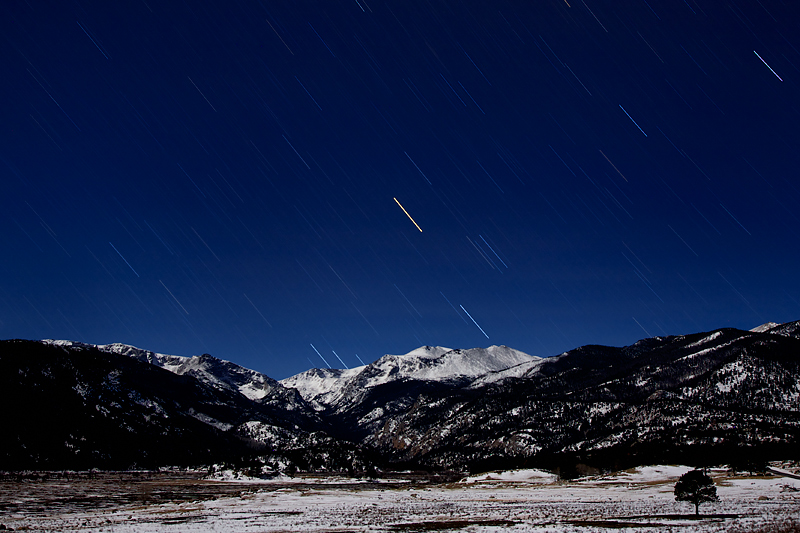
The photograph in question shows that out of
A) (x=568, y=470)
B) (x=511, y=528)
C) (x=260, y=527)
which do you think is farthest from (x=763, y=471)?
(x=260, y=527)

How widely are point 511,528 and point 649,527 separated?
41.7 feet

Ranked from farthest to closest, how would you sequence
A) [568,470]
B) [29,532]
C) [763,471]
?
[568,470] < [763,471] < [29,532]

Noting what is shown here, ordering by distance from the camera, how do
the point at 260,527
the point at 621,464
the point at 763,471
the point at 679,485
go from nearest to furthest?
the point at 260,527 < the point at 679,485 < the point at 763,471 < the point at 621,464

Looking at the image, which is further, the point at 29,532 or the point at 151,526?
the point at 151,526

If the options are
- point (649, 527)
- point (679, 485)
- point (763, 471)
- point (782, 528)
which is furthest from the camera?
point (763, 471)

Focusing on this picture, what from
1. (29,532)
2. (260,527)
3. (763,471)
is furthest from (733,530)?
(763,471)

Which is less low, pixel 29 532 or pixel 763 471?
pixel 29 532

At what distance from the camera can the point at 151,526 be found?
57344 mm

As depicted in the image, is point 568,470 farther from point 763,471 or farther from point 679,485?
point 679,485

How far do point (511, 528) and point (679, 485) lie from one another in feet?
113

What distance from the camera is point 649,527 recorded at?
46.6 metres

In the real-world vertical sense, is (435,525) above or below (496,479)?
above

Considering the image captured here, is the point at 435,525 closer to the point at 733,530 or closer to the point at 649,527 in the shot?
the point at 649,527

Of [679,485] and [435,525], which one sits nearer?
[435,525]
